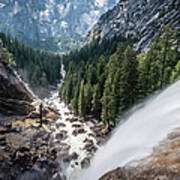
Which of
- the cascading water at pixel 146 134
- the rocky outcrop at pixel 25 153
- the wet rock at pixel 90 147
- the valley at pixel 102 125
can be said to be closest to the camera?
the cascading water at pixel 146 134

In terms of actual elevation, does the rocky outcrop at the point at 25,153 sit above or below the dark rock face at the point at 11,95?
below

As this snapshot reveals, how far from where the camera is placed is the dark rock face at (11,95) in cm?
2455

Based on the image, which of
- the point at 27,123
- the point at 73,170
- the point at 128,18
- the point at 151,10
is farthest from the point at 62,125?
the point at 128,18

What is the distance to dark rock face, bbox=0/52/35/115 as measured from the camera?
24552 mm

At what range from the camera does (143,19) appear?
333 ft

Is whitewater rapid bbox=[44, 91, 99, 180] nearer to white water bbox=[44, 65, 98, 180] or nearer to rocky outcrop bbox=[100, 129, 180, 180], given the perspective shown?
white water bbox=[44, 65, 98, 180]

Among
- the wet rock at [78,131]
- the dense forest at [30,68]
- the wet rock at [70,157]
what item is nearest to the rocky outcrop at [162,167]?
the wet rock at [70,157]

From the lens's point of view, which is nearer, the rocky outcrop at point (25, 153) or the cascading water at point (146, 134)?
the cascading water at point (146, 134)

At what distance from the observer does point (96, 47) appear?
120938 mm

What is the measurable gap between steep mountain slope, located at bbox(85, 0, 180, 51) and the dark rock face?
6567 cm

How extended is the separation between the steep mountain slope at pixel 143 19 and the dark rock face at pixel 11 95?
65.7m

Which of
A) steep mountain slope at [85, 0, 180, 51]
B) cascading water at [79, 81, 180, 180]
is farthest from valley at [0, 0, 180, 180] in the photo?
steep mountain slope at [85, 0, 180, 51]

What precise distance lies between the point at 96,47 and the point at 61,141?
4271 inches

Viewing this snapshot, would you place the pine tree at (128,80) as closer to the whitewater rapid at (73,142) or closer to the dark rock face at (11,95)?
the whitewater rapid at (73,142)
